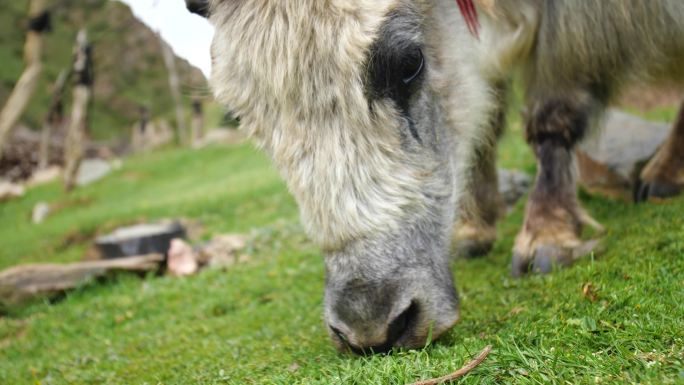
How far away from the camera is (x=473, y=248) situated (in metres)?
3.85

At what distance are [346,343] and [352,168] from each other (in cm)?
59

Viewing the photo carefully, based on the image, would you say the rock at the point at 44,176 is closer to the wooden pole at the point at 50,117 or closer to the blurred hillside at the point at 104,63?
the wooden pole at the point at 50,117

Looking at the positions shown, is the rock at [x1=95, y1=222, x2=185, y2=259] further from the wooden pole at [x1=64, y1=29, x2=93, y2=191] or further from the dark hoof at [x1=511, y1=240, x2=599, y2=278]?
the wooden pole at [x1=64, y1=29, x2=93, y2=191]

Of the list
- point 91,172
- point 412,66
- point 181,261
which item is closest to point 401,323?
point 412,66

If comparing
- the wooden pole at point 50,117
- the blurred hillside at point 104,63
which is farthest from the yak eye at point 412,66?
the blurred hillside at point 104,63

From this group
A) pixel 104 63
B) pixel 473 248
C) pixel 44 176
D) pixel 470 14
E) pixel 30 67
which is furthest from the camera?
pixel 104 63

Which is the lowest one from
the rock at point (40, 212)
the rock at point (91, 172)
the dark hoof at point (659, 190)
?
the rock at point (91, 172)

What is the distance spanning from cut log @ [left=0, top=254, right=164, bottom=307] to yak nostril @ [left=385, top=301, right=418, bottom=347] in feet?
13.7

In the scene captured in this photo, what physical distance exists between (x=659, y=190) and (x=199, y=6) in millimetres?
3005

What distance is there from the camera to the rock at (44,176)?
17448 mm

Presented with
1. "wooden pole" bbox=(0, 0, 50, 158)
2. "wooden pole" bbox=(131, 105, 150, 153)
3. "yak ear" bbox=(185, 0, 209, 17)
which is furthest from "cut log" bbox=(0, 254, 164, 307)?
"wooden pole" bbox=(131, 105, 150, 153)

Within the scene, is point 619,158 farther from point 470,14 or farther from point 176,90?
point 176,90

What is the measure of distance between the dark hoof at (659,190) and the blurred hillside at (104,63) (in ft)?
72.7

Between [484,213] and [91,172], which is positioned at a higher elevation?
A: [484,213]
